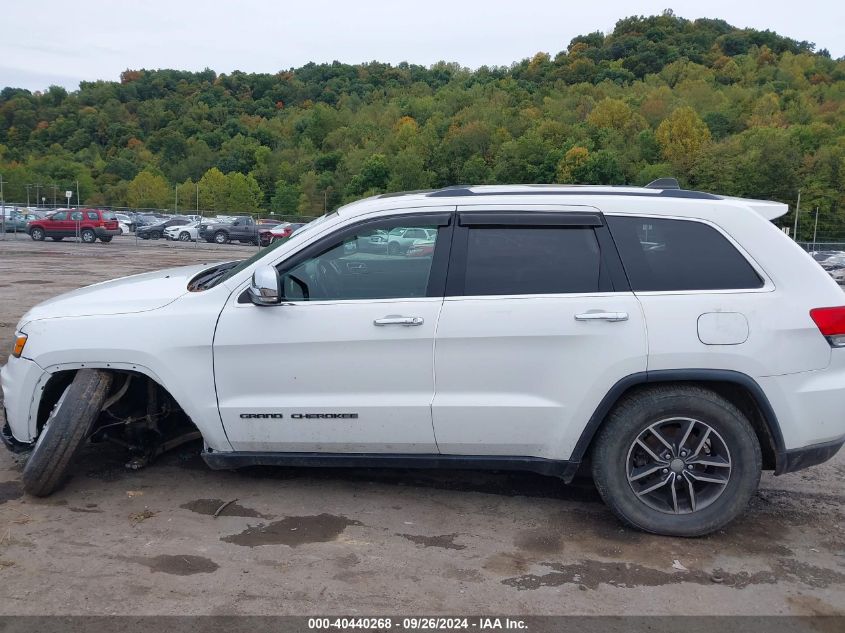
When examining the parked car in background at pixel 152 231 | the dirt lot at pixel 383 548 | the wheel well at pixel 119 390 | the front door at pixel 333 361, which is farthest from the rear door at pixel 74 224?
the front door at pixel 333 361

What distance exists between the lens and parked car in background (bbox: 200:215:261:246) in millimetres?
45406

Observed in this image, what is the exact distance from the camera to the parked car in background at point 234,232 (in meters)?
45.4

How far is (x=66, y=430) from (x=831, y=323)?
417cm

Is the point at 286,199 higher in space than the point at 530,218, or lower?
lower

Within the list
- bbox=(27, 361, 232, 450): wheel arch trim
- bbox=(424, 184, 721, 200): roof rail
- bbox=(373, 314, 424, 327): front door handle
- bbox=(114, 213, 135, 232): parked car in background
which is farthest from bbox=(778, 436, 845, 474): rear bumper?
bbox=(114, 213, 135, 232): parked car in background

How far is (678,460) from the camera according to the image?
4203 millimetres

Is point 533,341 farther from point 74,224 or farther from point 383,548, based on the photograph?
point 74,224

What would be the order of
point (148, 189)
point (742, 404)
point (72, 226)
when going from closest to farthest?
point (742, 404), point (72, 226), point (148, 189)

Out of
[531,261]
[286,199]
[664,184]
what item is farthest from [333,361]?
[286,199]

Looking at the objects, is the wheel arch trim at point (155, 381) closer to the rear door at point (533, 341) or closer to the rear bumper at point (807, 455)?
the rear door at point (533, 341)

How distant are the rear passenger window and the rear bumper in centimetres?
89

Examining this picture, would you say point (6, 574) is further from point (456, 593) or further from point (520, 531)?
point (520, 531)

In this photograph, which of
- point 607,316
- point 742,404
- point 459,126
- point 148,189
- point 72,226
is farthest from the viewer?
point 459,126

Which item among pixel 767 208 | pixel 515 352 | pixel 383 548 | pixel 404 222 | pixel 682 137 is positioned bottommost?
pixel 383 548
